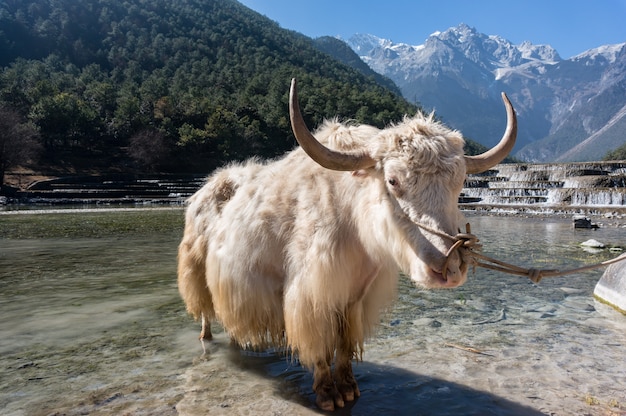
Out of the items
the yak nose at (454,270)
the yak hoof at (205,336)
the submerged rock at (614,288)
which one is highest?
the yak nose at (454,270)

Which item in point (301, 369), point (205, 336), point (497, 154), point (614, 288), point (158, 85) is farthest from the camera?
point (158, 85)

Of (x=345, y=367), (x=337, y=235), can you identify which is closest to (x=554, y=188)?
(x=345, y=367)

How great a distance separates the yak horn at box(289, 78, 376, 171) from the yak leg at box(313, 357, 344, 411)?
52.4 inches

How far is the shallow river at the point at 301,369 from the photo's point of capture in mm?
2887

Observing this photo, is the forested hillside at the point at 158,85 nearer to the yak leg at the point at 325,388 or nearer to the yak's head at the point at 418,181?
the yak leg at the point at 325,388

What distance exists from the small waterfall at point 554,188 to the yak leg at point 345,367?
56.9ft

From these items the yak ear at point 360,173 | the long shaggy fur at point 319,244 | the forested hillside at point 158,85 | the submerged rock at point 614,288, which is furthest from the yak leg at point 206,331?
the forested hillside at point 158,85

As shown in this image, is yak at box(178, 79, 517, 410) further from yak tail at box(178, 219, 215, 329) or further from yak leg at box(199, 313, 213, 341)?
yak leg at box(199, 313, 213, 341)

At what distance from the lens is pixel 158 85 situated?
74.4 meters

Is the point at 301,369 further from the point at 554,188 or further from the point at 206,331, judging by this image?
the point at 554,188

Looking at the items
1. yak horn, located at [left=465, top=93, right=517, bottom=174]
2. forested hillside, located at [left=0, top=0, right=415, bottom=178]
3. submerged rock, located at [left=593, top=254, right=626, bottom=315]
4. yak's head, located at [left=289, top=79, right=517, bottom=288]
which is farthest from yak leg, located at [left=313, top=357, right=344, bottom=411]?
forested hillside, located at [left=0, top=0, right=415, bottom=178]

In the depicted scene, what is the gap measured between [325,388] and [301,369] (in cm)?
66

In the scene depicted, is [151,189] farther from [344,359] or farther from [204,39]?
[204,39]

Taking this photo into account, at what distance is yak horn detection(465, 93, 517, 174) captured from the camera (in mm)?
2682
